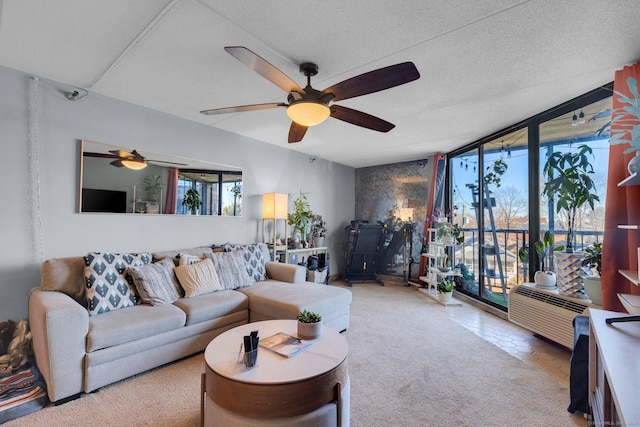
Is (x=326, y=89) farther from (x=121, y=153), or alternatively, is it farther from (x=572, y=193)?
(x=572, y=193)

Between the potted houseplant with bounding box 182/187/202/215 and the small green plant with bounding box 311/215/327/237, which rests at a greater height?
the potted houseplant with bounding box 182/187/202/215

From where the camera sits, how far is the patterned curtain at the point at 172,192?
11.4ft

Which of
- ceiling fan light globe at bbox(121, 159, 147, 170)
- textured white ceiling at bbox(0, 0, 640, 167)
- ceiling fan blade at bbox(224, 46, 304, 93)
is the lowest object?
ceiling fan light globe at bbox(121, 159, 147, 170)

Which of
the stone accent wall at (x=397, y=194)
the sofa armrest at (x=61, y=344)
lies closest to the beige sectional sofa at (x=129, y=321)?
the sofa armrest at (x=61, y=344)

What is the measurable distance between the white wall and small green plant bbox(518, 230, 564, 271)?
3.71 metres

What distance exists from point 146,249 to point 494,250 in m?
4.47

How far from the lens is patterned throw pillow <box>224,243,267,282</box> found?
360cm

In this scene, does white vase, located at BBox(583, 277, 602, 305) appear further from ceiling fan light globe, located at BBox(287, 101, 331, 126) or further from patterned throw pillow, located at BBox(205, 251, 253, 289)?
patterned throw pillow, located at BBox(205, 251, 253, 289)

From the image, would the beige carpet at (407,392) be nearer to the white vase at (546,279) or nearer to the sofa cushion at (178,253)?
the white vase at (546,279)

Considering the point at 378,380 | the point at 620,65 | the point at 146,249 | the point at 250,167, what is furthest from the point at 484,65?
the point at 146,249

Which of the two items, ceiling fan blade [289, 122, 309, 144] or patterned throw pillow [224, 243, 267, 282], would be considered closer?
ceiling fan blade [289, 122, 309, 144]

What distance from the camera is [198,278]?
299 cm

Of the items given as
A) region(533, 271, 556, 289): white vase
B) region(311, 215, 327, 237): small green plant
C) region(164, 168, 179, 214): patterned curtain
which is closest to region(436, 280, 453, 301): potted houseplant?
region(533, 271, 556, 289): white vase

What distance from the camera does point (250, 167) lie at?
4.37 m
